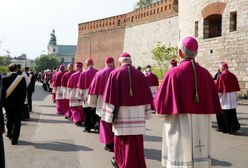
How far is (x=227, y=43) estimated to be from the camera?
21.4 meters

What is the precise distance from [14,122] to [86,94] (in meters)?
2.47

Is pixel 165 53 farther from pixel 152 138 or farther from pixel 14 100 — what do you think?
pixel 14 100

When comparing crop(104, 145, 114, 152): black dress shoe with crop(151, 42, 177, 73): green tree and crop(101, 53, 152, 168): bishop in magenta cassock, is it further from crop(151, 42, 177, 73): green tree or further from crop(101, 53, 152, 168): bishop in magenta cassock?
crop(151, 42, 177, 73): green tree

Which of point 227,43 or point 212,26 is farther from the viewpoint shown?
point 212,26

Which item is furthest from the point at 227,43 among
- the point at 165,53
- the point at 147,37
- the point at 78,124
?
the point at 147,37

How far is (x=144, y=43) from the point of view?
5159cm

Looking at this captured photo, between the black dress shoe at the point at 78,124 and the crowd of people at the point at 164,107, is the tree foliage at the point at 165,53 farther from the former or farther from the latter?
the crowd of people at the point at 164,107

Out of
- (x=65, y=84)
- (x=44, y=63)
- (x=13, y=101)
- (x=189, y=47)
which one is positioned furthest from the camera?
(x=44, y=63)

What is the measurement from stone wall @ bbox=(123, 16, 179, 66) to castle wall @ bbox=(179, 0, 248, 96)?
19935 millimetres

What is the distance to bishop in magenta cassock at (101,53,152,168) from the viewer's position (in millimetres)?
6328

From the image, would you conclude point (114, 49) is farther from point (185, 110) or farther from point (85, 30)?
point (185, 110)

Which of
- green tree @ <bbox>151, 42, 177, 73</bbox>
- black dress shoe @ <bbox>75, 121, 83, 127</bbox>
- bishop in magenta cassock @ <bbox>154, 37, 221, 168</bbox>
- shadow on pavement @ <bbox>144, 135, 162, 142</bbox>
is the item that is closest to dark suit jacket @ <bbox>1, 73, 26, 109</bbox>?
black dress shoe @ <bbox>75, 121, 83, 127</bbox>

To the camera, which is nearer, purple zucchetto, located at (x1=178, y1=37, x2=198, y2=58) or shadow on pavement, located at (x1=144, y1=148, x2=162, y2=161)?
purple zucchetto, located at (x1=178, y1=37, x2=198, y2=58)

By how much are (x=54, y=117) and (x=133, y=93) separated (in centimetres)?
835
